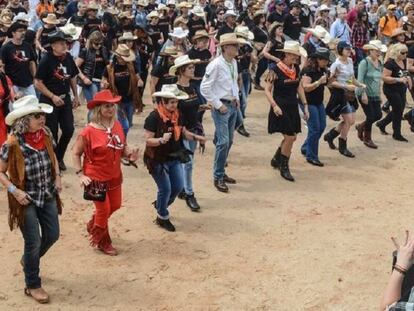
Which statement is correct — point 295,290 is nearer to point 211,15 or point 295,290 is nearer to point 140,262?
point 140,262

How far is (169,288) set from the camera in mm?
5930

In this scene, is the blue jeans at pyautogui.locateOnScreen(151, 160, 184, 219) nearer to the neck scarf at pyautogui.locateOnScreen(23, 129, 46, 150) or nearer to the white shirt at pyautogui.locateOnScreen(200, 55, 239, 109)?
the white shirt at pyautogui.locateOnScreen(200, 55, 239, 109)

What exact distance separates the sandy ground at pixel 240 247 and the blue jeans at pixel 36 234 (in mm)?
264

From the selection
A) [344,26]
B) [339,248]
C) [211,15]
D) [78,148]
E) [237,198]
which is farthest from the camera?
[211,15]

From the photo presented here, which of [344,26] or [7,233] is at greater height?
[344,26]

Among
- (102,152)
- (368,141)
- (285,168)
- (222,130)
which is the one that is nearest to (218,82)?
(222,130)

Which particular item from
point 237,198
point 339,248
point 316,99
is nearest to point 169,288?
point 339,248

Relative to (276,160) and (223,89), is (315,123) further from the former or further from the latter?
(223,89)

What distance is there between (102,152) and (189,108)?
170 centimetres

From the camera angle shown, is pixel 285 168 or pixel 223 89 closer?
pixel 223 89

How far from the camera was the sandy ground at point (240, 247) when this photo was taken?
5.79 meters

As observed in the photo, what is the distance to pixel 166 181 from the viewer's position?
6.91 m

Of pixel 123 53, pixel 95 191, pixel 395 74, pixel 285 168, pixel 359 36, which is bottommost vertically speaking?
pixel 285 168

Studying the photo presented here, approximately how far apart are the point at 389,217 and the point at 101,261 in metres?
3.67
